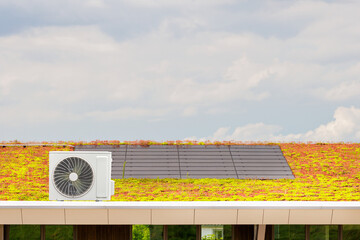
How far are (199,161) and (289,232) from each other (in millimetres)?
9290

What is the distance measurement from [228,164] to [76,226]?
1017cm

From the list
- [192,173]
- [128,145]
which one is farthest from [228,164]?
[128,145]

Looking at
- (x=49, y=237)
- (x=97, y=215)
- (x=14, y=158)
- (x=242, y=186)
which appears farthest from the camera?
(x=14, y=158)

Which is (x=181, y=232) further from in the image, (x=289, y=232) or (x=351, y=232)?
(x=351, y=232)

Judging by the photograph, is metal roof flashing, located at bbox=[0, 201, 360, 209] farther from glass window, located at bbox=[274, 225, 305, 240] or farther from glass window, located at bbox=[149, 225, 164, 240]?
glass window, located at bbox=[149, 225, 164, 240]

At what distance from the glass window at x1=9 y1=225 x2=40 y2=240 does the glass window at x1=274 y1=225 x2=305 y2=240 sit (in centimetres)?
628

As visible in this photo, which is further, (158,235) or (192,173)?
(192,173)

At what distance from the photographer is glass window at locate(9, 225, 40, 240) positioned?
12250 mm

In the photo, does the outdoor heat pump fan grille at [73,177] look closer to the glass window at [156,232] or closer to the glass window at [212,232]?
the glass window at [156,232]

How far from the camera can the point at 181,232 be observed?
12.3 m

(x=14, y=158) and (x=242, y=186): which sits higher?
(x=14, y=158)

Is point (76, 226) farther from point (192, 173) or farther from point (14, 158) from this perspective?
point (14, 158)

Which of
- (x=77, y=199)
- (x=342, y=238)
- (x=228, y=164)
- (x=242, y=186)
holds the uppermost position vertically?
(x=228, y=164)

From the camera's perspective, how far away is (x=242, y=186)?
718 inches
